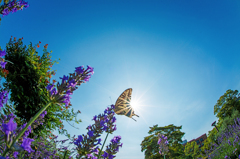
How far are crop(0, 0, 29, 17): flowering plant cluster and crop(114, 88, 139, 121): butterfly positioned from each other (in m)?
5.32

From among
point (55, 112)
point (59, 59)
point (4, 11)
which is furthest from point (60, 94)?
point (59, 59)

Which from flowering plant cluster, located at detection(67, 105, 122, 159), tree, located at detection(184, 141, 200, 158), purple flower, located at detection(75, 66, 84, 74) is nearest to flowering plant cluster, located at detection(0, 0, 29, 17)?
purple flower, located at detection(75, 66, 84, 74)

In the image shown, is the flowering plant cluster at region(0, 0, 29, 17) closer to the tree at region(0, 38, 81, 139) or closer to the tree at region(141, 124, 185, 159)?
the tree at region(0, 38, 81, 139)

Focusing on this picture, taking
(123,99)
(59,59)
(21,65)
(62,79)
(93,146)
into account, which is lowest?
(93,146)

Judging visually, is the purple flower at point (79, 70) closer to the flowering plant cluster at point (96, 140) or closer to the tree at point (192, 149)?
the flowering plant cluster at point (96, 140)

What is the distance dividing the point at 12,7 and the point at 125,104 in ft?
19.6

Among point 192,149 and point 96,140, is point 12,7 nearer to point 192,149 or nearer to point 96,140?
point 96,140

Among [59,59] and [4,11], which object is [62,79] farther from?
[59,59]

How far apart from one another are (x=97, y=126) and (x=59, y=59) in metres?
6.02

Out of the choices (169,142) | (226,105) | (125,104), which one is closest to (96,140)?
(125,104)

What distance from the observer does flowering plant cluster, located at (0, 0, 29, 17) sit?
338 centimetres

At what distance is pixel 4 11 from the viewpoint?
3443mm

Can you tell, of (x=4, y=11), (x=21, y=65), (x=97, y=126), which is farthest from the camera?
(x=21, y=65)

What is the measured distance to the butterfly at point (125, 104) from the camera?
5949 millimetres
